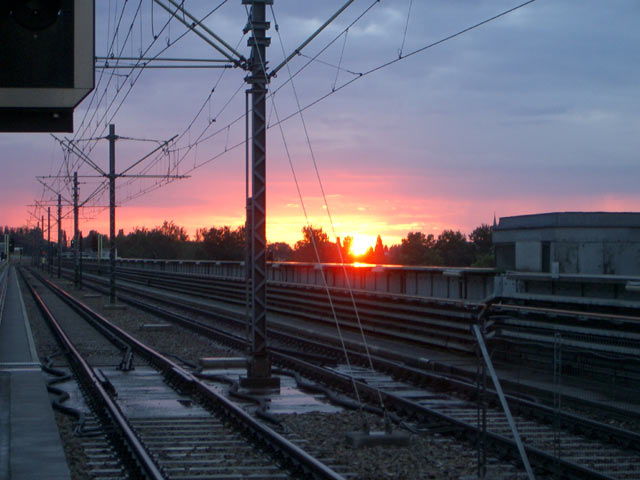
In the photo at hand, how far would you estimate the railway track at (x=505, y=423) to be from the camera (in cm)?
930

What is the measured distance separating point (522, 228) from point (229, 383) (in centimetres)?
1484

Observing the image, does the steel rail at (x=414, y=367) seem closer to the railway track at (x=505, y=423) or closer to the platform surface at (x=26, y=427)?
the railway track at (x=505, y=423)

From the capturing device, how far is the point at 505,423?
11.8m

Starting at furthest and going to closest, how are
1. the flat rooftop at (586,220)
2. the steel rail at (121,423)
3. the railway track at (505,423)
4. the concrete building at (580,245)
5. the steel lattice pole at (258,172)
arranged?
the flat rooftop at (586,220)
the concrete building at (580,245)
the steel lattice pole at (258,172)
the railway track at (505,423)
the steel rail at (121,423)

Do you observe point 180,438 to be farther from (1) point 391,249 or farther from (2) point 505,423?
(1) point 391,249

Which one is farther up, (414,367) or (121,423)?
(121,423)

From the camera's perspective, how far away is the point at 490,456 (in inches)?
388

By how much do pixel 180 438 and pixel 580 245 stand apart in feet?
57.5

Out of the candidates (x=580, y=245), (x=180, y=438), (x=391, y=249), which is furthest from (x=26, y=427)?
(x=391, y=249)

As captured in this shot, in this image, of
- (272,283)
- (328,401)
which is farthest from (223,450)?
(272,283)

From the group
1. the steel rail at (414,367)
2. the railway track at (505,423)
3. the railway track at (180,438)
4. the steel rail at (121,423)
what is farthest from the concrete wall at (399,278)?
the steel rail at (121,423)

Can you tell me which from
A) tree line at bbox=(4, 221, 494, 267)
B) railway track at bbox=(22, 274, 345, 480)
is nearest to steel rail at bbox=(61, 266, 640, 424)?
railway track at bbox=(22, 274, 345, 480)

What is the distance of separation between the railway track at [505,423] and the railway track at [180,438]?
2133 mm

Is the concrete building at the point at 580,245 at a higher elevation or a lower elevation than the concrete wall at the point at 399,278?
higher
